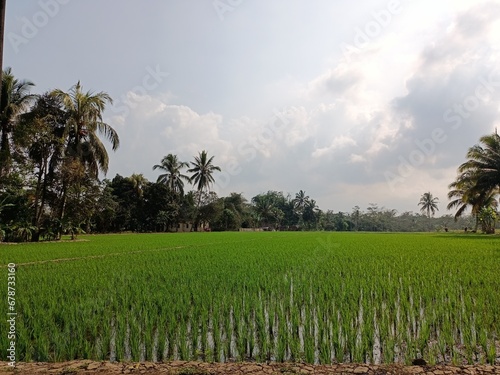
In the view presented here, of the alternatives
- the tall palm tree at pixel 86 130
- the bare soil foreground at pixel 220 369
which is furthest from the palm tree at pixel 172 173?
the bare soil foreground at pixel 220 369

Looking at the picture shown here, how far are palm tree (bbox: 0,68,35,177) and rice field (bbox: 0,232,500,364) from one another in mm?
10734

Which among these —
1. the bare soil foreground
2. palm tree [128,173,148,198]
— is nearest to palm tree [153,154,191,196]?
palm tree [128,173,148,198]

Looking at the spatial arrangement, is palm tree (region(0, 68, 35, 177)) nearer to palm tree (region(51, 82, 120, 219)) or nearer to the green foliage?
palm tree (region(51, 82, 120, 219))

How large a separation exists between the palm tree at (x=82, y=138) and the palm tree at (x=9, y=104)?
4.67 ft

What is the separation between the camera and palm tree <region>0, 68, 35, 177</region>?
15.3 m

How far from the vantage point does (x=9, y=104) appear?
15555mm

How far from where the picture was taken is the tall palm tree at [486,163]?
862 inches

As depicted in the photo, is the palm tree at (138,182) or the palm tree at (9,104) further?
the palm tree at (138,182)

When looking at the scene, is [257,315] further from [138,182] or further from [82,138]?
[138,182]

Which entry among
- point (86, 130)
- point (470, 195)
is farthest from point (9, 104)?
point (470, 195)

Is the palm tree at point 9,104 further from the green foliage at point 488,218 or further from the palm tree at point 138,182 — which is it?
the green foliage at point 488,218

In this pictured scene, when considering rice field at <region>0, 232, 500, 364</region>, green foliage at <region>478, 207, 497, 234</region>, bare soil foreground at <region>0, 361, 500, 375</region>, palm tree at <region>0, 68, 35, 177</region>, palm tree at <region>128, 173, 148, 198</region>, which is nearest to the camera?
bare soil foreground at <region>0, 361, 500, 375</region>

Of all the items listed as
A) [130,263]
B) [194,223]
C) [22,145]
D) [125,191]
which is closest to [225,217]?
[194,223]

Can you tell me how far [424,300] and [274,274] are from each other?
Result: 2.92m
